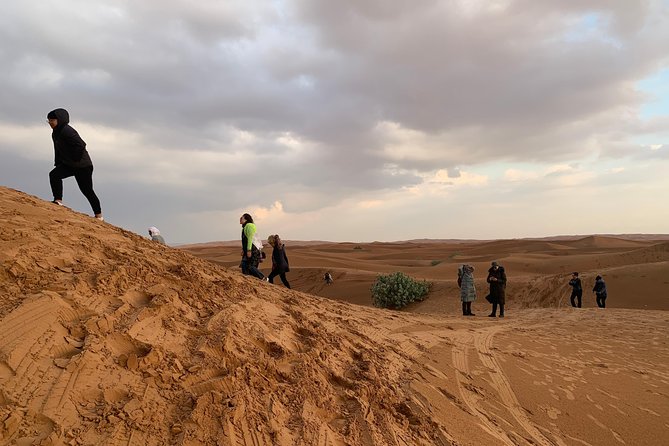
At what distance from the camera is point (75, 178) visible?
607cm

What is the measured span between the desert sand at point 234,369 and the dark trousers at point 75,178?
566 millimetres

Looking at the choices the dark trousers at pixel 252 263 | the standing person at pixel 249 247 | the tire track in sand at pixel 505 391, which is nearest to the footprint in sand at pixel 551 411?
the tire track in sand at pixel 505 391

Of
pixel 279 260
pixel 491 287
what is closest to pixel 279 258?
pixel 279 260

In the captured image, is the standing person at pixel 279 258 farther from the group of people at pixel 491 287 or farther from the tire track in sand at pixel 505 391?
the group of people at pixel 491 287

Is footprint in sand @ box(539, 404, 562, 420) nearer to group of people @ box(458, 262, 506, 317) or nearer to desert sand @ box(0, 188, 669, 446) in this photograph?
desert sand @ box(0, 188, 669, 446)

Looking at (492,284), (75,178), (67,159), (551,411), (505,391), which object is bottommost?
(551,411)

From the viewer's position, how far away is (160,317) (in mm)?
3350

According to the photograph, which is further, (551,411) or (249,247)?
(249,247)

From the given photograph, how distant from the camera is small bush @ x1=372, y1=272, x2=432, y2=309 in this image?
18.0 meters

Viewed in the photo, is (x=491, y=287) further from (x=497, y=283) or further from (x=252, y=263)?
(x=252, y=263)

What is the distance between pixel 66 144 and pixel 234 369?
176 inches

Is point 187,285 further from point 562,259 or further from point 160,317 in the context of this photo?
point 562,259

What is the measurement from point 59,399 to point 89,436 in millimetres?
314

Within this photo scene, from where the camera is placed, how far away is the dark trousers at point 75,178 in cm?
592
